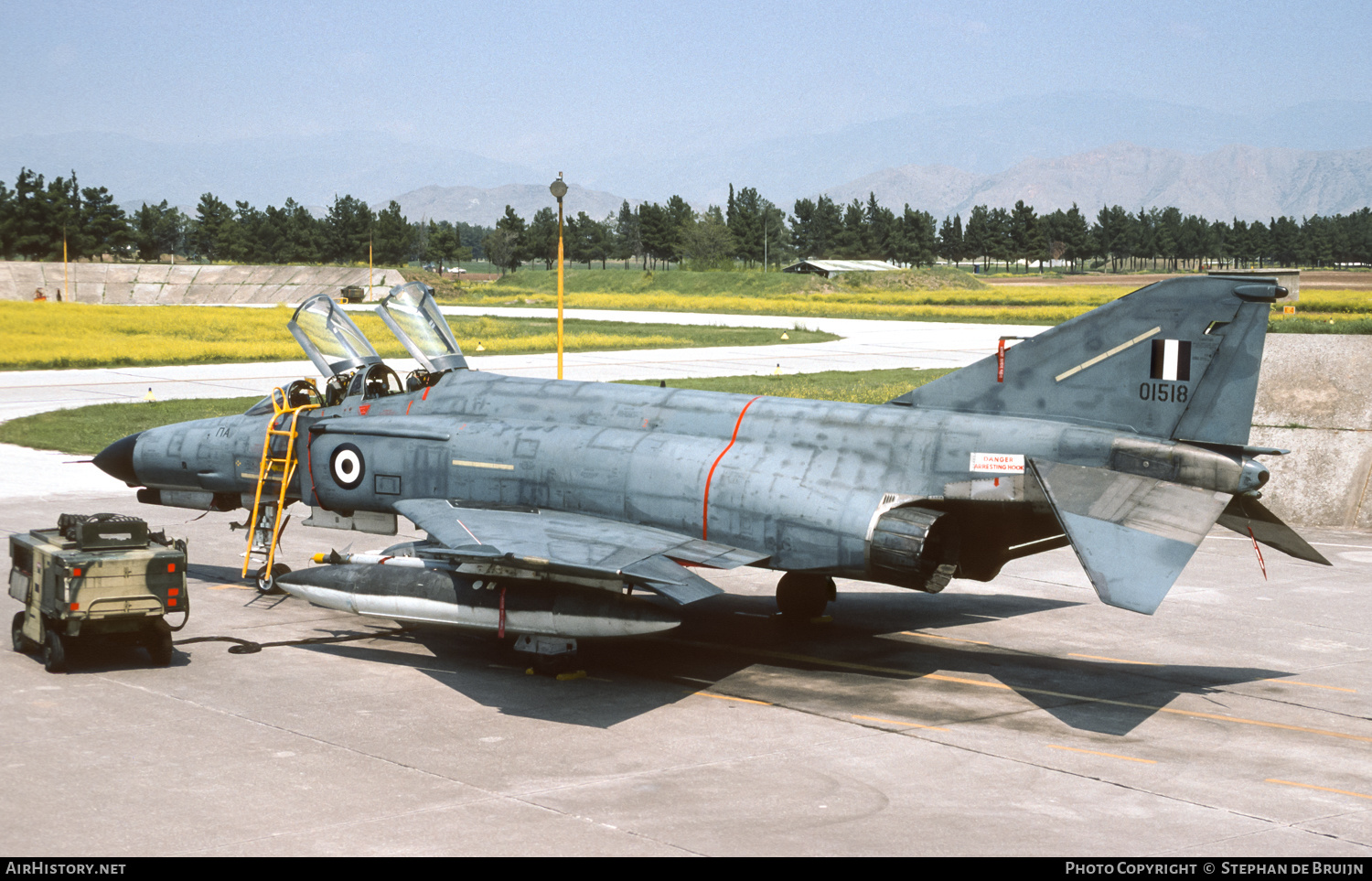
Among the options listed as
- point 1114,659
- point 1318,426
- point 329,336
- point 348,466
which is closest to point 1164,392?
point 1114,659

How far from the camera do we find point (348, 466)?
1421cm

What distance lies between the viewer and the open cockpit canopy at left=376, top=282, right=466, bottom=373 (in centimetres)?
1489

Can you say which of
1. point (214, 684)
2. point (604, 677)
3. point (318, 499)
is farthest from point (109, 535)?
point (604, 677)

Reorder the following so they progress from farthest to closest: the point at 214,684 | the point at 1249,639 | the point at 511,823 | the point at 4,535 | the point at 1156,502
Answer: the point at 4,535, the point at 1249,639, the point at 214,684, the point at 1156,502, the point at 511,823

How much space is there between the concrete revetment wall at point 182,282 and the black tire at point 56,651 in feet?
309

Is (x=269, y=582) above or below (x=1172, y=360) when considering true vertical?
below

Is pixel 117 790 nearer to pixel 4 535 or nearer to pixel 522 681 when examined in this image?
pixel 522 681

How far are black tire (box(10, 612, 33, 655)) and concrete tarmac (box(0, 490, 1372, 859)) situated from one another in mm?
121

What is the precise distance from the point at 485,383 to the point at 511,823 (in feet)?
23.6

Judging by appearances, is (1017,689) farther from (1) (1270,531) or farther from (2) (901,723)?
(1) (1270,531)

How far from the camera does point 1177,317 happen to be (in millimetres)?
11211

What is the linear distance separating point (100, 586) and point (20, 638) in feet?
5.71

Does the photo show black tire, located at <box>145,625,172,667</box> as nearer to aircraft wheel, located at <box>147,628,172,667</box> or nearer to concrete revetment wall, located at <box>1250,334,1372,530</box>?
aircraft wheel, located at <box>147,628,172,667</box>

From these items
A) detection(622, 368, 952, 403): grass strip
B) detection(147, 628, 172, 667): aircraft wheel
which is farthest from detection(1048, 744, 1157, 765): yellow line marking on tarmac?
detection(622, 368, 952, 403): grass strip
